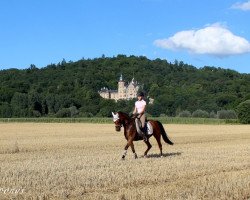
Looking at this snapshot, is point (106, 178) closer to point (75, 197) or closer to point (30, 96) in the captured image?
point (75, 197)

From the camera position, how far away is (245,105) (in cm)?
8394

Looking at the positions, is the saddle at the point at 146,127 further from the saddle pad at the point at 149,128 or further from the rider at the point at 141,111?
the rider at the point at 141,111

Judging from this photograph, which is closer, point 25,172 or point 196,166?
point 25,172

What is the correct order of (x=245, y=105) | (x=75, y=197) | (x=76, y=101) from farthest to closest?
(x=76, y=101), (x=245, y=105), (x=75, y=197)

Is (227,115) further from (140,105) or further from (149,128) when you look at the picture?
(140,105)

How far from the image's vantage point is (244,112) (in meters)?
85.8

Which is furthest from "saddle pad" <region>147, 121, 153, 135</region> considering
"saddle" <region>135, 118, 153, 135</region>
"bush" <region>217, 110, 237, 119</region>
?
"bush" <region>217, 110, 237, 119</region>

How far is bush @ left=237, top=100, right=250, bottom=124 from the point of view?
276 feet

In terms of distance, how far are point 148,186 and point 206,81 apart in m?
163

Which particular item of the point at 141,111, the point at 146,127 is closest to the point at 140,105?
the point at 141,111

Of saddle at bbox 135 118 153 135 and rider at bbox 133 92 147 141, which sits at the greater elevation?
rider at bbox 133 92 147 141

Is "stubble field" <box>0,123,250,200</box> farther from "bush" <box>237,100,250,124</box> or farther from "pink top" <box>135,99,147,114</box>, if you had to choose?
"bush" <box>237,100,250,124</box>

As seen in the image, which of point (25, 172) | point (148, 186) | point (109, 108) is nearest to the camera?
point (148, 186)

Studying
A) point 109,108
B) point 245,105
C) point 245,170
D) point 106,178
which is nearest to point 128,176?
point 106,178
